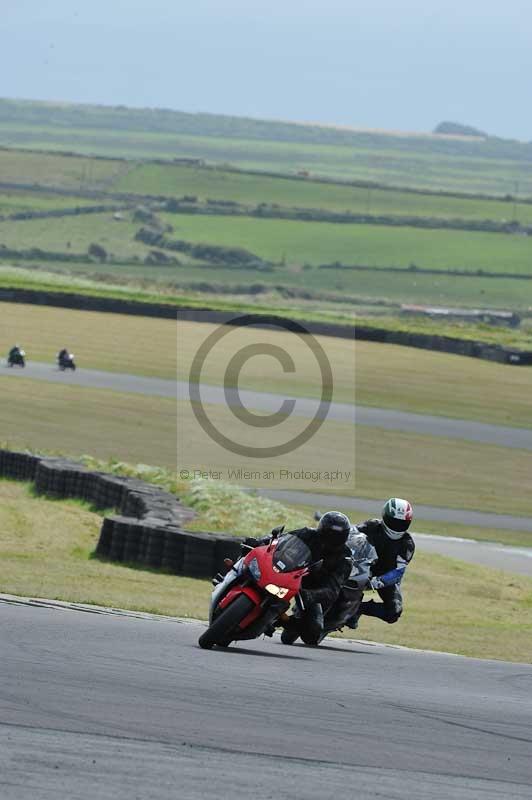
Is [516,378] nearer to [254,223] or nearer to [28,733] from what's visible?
[28,733]

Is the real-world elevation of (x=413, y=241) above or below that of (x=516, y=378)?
above

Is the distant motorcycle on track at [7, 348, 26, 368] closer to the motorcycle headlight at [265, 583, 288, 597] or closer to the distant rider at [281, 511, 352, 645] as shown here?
the distant rider at [281, 511, 352, 645]

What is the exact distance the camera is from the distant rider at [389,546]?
12.2m

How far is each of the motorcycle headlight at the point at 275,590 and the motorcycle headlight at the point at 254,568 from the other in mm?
92

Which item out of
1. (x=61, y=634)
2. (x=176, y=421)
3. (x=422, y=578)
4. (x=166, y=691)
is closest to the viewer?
(x=166, y=691)

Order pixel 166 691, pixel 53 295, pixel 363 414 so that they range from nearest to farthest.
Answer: pixel 166 691
pixel 363 414
pixel 53 295

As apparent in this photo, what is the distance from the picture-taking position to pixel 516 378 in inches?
1984

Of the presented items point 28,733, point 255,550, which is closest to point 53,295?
point 255,550

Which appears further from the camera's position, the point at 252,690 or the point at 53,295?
the point at 53,295

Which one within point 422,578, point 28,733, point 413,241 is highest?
point 413,241

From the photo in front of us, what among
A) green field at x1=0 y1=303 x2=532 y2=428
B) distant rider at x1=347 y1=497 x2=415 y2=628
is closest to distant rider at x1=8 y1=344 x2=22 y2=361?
green field at x1=0 y1=303 x2=532 y2=428

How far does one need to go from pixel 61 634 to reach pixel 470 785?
4.23 meters

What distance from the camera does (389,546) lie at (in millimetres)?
12242

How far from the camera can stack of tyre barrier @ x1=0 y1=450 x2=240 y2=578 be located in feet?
56.7
